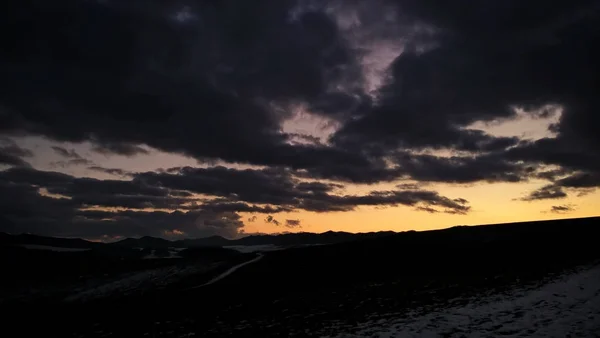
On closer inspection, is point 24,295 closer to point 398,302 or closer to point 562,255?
point 398,302

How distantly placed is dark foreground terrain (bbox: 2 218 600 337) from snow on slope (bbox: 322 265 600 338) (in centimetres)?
61

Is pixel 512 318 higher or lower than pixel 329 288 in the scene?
higher

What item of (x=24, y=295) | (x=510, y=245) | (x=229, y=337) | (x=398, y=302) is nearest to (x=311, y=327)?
(x=229, y=337)

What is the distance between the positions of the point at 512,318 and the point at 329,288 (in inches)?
1374

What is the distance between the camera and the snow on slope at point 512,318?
26.7 metres

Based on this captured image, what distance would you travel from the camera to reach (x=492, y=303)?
37.9 meters

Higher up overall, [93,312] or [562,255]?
[562,255]

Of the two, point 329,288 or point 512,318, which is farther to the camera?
point 329,288

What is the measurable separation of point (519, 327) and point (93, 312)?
184 ft

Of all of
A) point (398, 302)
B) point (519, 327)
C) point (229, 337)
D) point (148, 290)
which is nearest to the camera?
point (519, 327)

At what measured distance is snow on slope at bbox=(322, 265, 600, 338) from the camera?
87.5 feet

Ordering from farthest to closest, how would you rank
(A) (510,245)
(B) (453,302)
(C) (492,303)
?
(A) (510,245), (B) (453,302), (C) (492,303)

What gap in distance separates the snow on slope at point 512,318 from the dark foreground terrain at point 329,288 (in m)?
0.61

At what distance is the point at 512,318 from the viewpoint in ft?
101
